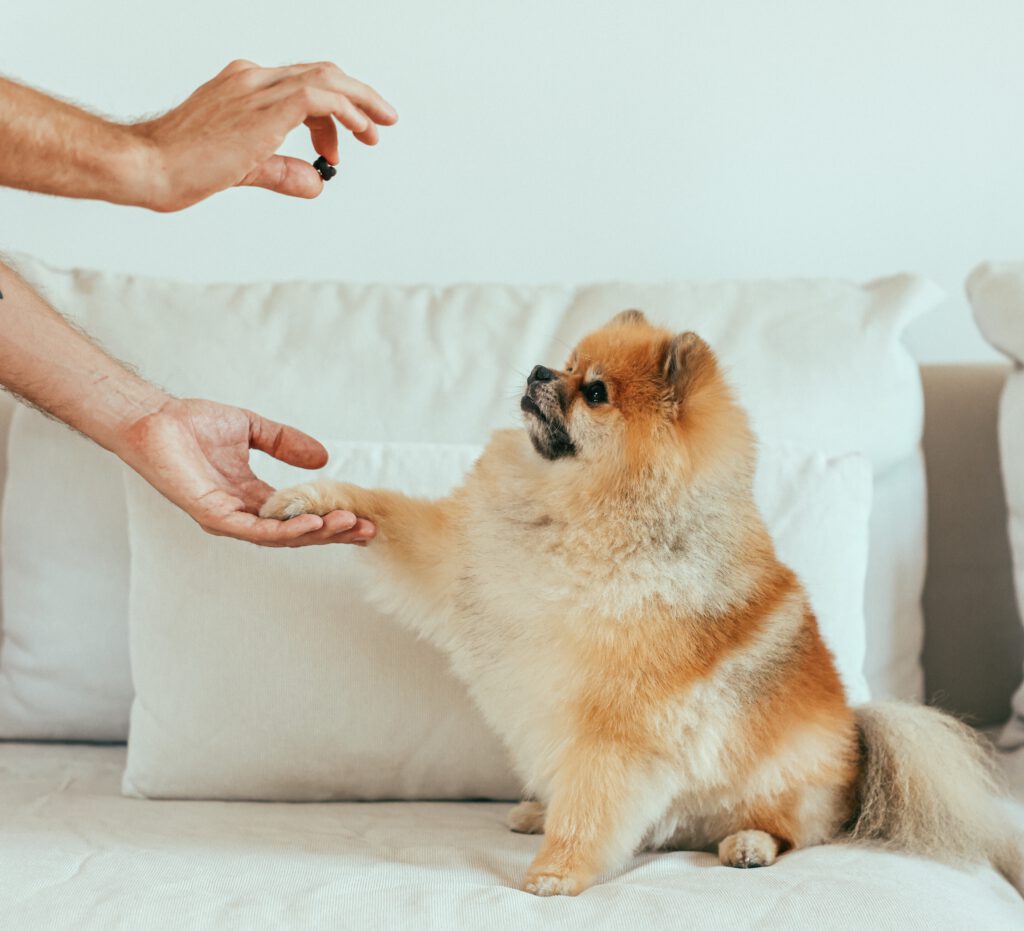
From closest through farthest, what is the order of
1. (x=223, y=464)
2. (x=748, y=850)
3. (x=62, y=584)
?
(x=748, y=850)
(x=223, y=464)
(x=62, y=584)

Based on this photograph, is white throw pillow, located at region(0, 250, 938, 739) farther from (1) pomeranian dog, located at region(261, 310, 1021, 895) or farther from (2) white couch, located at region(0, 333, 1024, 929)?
(1) pomeranian dog, located at region(261, 310, 1021, 895)

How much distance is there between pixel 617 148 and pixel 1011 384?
83 cm

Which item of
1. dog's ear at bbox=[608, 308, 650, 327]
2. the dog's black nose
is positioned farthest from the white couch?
dog's ear at bbox=[608, 308, 650, 327]

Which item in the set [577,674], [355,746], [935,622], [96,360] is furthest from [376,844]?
[935,622]

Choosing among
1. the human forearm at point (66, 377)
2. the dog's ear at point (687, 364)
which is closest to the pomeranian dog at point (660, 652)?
the dog's ear at point (687, 364)

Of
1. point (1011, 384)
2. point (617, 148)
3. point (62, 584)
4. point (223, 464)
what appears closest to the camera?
point (223, 464)

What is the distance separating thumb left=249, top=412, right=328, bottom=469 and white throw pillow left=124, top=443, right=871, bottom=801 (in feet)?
0.40

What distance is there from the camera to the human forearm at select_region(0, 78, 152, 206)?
3.86 feet

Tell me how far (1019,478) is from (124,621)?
136 cm

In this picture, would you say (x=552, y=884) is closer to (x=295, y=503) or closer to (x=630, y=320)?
(x=295, y=503)

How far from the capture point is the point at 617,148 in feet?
6.95

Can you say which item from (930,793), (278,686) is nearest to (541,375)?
(278,686)

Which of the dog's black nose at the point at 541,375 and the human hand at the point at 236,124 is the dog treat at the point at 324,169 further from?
the dog's black nose at the point at 541,375

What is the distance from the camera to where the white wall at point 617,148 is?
6.82 feet
